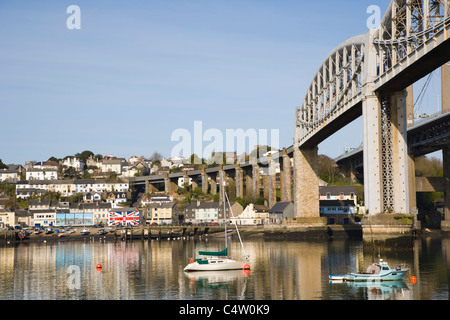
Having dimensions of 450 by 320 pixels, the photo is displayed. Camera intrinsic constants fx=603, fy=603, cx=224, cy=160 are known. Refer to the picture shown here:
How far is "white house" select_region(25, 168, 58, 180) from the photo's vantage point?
598 ft

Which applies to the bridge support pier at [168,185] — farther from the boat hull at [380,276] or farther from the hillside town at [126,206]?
the boat hull at [380,276]

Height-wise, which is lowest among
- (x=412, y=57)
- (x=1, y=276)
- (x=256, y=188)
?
(x=1, y=276)

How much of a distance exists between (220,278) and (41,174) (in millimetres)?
148396

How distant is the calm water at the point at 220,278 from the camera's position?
36.4 m

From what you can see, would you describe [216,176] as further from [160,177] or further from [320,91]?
[320,91]

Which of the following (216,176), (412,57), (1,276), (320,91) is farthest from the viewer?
(216,176)

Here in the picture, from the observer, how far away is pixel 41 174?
182 m

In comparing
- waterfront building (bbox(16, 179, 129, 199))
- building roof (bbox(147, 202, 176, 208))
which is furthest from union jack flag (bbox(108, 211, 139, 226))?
waterfront building (bbox(16, 179, 129, 199))

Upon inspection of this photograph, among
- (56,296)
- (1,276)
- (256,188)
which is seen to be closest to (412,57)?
(56,296)

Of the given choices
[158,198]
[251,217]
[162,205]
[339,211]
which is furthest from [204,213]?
[339,211]

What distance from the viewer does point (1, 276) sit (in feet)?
159

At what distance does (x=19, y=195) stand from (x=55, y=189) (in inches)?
452
